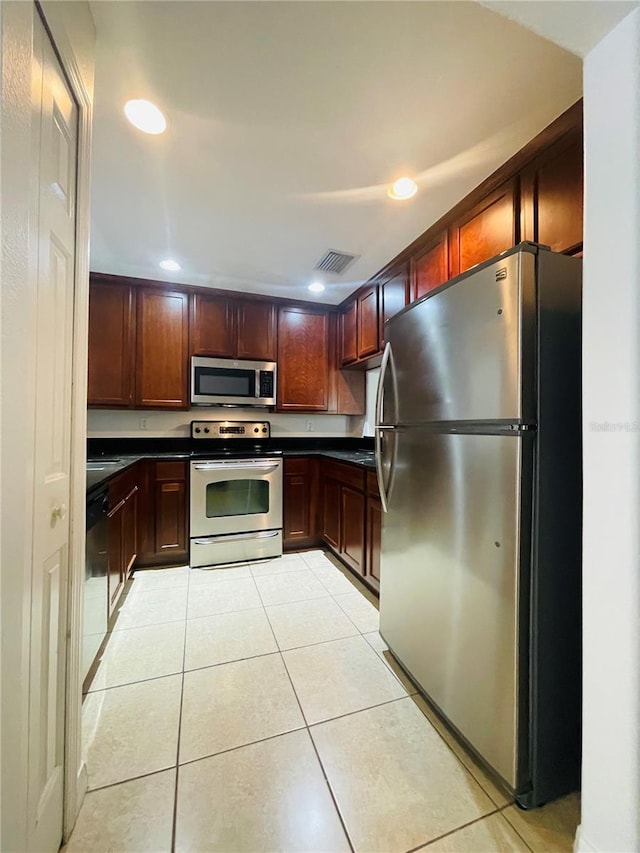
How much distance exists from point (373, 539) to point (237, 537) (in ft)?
4.08

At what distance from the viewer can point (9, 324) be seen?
615 mm

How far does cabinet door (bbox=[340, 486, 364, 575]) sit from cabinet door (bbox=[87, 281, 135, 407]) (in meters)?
2.02

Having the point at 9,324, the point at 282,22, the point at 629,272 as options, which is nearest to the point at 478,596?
the point at 629,272

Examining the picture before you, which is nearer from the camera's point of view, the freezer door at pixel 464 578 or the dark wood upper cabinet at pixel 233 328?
the freezer door at pixel 464 578

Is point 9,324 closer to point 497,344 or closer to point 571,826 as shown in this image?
point 497,344

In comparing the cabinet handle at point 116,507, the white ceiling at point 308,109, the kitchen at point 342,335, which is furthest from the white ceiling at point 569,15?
the cabinet handle at point 116,507

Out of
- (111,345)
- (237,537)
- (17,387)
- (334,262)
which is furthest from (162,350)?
(17,387)

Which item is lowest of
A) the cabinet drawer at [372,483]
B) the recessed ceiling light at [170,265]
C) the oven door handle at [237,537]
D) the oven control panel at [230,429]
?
the oven door handle at [237,537]

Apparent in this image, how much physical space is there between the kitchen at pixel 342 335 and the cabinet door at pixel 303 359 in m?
0.01

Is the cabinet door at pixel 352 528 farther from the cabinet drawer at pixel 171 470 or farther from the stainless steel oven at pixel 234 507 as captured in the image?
the cabinet drawer at pixel 171 470

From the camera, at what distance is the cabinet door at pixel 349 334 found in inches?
123

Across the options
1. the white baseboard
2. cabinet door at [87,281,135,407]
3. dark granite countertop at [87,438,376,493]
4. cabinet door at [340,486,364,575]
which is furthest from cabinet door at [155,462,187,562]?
the white baseboard

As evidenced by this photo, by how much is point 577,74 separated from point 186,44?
1330 mm

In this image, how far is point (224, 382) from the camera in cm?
313
